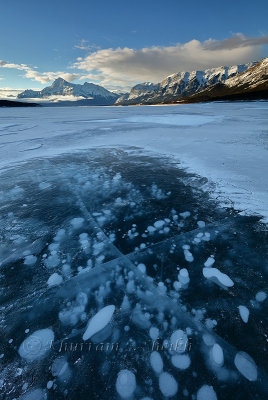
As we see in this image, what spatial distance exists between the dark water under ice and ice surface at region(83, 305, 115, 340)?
1.7 inches

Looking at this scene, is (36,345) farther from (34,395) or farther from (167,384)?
(167,384)

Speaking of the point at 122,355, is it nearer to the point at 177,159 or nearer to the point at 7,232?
the point at 7,232

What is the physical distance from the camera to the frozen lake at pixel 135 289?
1.39 meters

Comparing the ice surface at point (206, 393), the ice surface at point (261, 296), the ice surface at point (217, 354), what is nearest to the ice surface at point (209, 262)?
the ice surface at point (261, 296)

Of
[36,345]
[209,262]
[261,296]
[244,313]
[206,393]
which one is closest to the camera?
[206,393]

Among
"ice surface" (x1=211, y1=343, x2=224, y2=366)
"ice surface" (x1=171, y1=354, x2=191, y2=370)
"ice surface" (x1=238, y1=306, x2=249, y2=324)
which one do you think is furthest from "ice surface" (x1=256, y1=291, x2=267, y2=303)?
"ice surface" (x1=171, y1=354, x2=191, y2=370)

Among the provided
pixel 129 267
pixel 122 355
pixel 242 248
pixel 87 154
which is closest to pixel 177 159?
pixel 87 154

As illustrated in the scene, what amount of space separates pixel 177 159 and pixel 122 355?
15.7 ft

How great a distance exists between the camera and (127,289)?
199 cm

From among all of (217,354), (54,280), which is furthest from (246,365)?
(54,280)

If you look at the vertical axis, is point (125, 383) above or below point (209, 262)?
below

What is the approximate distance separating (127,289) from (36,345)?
843 millimetres

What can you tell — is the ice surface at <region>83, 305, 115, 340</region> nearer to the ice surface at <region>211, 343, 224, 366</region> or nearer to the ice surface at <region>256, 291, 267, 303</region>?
the ice surface at <region>211, 343, 224, 366</region>

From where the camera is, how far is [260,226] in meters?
2.70
